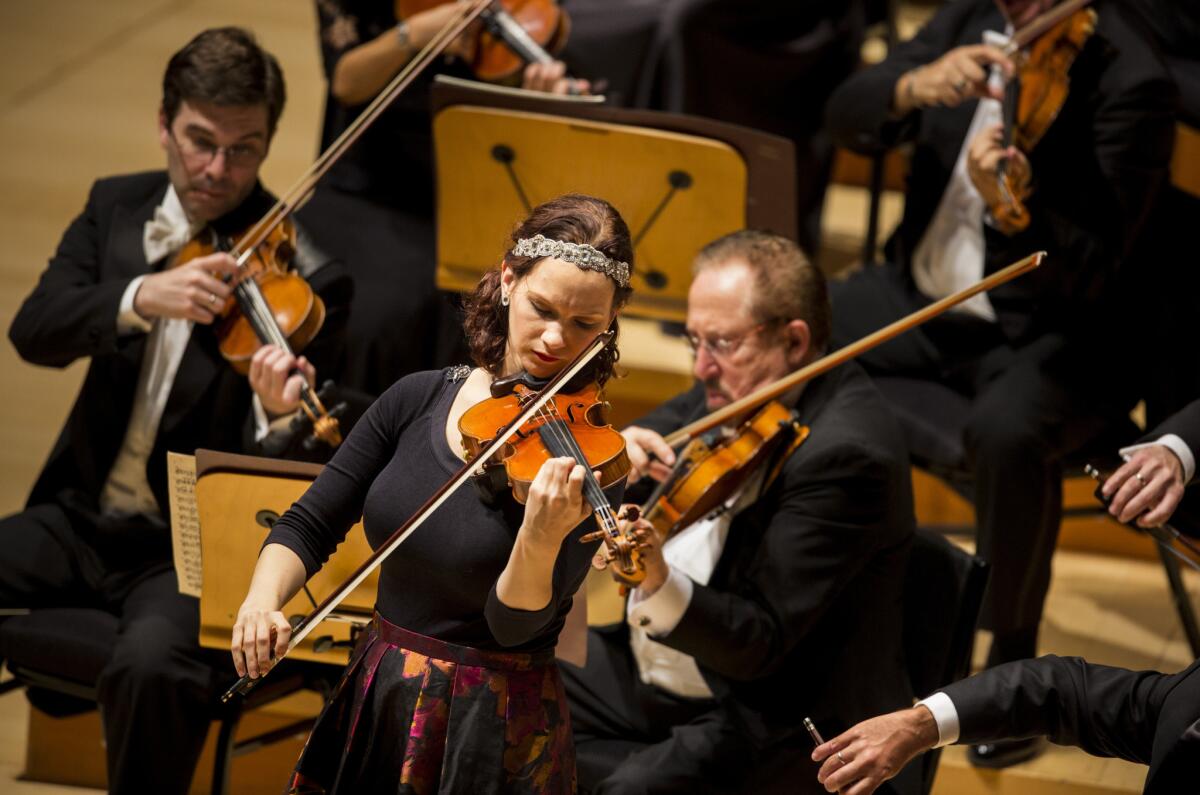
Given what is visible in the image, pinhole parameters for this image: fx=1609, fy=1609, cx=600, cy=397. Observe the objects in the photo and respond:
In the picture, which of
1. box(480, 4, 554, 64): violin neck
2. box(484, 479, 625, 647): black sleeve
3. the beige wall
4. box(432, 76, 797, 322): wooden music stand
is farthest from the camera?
the beige wall

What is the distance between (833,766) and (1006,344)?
1577mm

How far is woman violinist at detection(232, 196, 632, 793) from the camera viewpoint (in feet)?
5.34

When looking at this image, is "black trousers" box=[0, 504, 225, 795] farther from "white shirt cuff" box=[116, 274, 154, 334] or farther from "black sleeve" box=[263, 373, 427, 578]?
"black sleeve" box=[263, 373, 427, 578]

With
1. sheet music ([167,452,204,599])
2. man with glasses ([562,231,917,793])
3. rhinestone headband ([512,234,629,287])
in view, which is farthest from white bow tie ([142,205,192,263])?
rhinestone headband ([512,234,629,287])

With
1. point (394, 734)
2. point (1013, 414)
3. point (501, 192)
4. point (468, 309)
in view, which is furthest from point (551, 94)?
point (394, 734)

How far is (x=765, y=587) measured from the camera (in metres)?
2.30

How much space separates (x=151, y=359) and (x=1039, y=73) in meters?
1.66

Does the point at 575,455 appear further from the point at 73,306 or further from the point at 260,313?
the point at 73,306

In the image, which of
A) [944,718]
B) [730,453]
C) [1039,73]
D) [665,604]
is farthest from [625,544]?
[1039,73]

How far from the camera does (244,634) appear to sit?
1.67 meters

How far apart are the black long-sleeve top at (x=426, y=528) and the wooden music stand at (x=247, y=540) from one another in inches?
3.8

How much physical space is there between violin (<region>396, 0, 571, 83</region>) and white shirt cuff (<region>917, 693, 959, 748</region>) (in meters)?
1.66

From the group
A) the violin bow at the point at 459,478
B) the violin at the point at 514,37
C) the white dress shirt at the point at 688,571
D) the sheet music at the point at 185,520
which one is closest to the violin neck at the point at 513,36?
the violin at the point at 514,37

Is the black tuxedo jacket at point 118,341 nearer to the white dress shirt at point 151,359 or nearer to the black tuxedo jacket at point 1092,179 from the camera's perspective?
the white dress shirt at point 151,359
